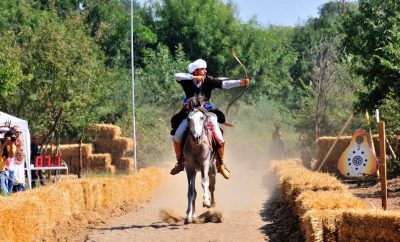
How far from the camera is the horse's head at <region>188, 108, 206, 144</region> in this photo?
16922 millimetres

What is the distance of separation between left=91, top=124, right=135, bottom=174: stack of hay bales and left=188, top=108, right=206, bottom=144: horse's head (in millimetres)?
26826

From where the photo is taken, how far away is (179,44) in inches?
2653

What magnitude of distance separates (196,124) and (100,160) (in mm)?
26306

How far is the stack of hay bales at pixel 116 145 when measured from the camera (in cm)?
4397

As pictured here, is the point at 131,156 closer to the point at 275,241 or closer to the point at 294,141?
the point at 294,141

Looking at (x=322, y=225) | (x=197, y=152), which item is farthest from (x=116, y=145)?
(x=322, y=225)

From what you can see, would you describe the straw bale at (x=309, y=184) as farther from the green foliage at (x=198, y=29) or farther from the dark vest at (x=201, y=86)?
the green foliage at (x=198, y=29)

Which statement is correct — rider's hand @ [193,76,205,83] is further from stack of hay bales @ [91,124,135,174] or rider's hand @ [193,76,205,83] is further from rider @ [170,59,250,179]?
stack of hay bales @ [91,124,135,174]

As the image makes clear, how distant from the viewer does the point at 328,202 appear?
1400 cm

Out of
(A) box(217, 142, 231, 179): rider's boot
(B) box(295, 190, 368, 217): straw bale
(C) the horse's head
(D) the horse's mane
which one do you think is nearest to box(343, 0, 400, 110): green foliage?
(A) box(217, 142, 231, 179): rider's boot

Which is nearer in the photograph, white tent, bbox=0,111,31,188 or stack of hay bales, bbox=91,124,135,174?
white tent, bbox=0,111,31,188

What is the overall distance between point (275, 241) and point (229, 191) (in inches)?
571

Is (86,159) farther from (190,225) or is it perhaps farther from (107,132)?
(190,225)

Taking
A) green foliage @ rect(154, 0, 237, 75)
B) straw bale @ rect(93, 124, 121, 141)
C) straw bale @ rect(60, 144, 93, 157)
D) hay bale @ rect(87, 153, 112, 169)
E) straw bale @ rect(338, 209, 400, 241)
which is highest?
green foliage @ rect(154, 0, 237, 75)
